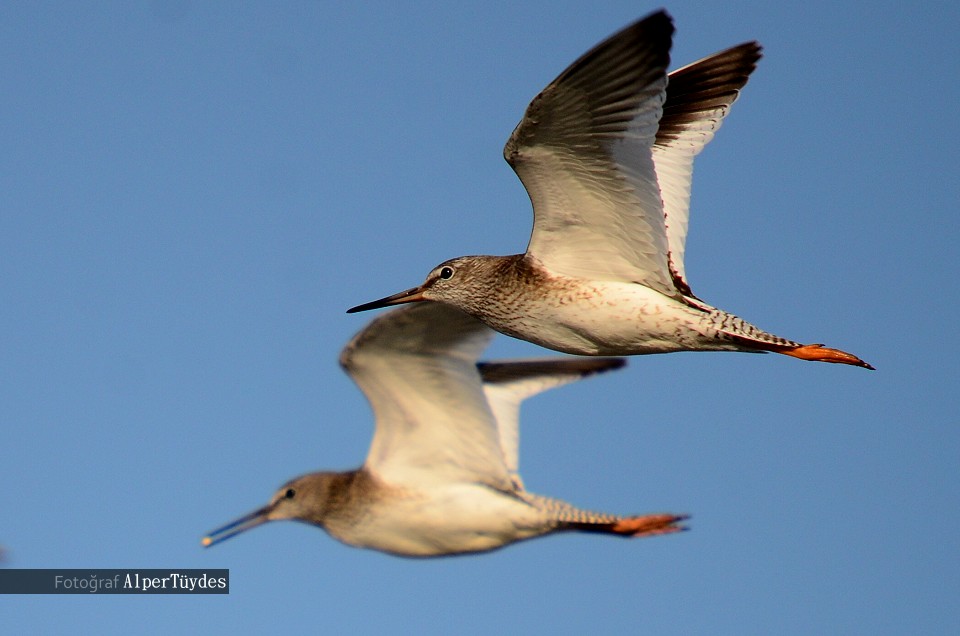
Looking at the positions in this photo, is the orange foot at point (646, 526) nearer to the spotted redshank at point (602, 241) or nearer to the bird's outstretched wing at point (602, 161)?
the spotted redshank at point (602, 241)

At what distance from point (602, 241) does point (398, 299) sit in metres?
2.51

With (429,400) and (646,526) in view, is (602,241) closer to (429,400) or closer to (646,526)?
(429,400)

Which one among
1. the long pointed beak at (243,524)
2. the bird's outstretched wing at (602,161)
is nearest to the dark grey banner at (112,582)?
the long pointed beak at (243,524)

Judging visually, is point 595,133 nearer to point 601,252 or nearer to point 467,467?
point 601,252

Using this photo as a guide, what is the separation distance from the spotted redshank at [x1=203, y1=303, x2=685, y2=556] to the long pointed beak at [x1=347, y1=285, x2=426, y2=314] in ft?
0.52

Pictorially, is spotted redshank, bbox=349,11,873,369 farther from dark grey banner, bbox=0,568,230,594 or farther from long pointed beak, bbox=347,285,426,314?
dark grey banner, bbox=0,568,230,594

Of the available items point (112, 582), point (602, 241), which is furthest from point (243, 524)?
point (602, 241)

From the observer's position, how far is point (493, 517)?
43.5ft

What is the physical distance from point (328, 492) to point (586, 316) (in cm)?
439

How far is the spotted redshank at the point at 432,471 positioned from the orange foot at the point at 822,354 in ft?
11.4

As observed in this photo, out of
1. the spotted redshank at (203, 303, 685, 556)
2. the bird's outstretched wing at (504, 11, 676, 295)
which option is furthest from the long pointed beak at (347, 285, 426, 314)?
the bird's outstretched wing at (504, 11, 676, 295)

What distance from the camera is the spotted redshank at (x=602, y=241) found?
9.72 metres

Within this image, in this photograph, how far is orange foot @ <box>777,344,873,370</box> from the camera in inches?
421

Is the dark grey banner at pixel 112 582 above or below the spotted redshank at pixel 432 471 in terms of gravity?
below
